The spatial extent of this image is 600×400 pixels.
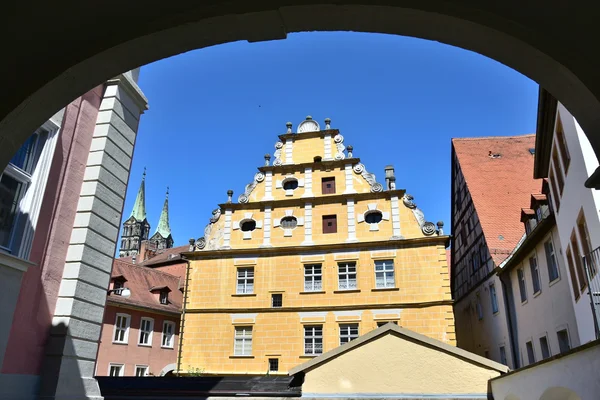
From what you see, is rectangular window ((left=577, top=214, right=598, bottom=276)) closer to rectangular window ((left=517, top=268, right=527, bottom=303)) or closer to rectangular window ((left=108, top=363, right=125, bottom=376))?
rectangular window ((left=517, top=268, right=527, bottom=303))

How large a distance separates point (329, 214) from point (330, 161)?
2.54 meters

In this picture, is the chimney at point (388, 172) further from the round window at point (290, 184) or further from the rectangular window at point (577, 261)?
the rectangular window at point (577, 261)

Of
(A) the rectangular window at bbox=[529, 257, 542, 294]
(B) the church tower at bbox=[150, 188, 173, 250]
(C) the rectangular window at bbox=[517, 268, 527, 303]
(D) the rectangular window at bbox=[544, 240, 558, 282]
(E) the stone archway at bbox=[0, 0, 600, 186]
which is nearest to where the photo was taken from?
(E) the stone archway at bbox=[0, 0, 600, 186]

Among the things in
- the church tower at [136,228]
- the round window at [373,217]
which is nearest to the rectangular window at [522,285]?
the round window at [373,217]

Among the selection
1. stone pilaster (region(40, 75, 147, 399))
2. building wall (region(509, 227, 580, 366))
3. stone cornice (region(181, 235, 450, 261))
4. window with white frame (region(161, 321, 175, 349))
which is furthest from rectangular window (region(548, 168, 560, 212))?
window with white frame (region(161, 321, 175, 349))

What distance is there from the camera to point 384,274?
19.8 m

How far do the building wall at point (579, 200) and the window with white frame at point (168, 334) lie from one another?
21878mm

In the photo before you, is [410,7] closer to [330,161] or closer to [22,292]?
[22,292]

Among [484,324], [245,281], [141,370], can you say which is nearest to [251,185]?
[245,281]

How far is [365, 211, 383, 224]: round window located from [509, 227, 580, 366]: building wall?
564 centimetres

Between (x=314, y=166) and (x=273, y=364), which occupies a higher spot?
(x=314, y=166)

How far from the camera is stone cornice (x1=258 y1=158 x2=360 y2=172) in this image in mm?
21672

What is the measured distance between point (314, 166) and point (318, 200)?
175 centimetres

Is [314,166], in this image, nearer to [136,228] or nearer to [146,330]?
[146,330]
